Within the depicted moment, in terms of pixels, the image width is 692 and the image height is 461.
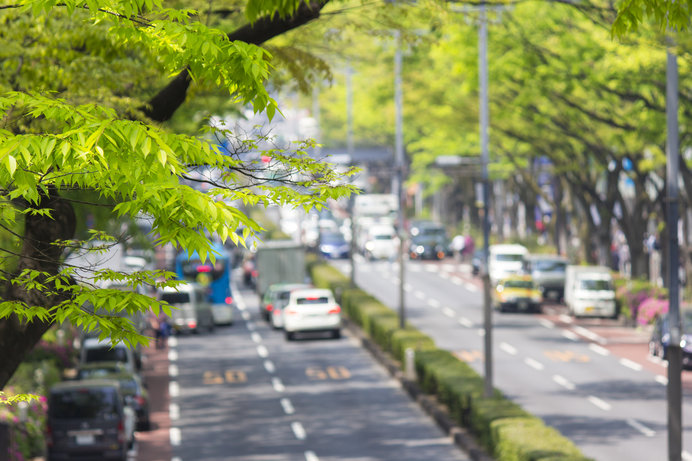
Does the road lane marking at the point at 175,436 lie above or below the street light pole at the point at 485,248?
below

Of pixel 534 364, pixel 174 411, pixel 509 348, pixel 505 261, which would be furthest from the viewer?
pixel 505 261

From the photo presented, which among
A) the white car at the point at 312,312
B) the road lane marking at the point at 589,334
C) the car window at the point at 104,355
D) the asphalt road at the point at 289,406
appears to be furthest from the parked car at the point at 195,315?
the road lane marking at the point at 589,334

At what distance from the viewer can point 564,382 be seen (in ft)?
114

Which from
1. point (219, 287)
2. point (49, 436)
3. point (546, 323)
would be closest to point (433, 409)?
point (49, 436)

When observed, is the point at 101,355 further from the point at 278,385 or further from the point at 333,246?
the point at 333,246

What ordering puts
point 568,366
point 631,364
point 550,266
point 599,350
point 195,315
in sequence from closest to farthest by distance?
1. point 568,366
2. point 631,364
3. point 599,350
4. point 195,315
5. point 550,266

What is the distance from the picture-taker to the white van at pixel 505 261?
2328 inches

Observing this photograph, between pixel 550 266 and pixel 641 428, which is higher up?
pixel 550 266

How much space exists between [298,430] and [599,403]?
8.15 m

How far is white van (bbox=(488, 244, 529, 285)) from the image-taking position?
59125mm

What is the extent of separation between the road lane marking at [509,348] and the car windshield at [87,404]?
61.0 ft

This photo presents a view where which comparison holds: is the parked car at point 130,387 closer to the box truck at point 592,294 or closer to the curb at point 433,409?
the curb at point 433,409

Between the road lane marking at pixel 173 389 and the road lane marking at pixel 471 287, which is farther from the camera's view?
the road lane marking at pixel 471 287

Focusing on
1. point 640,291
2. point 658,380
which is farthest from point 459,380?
point 640,291
